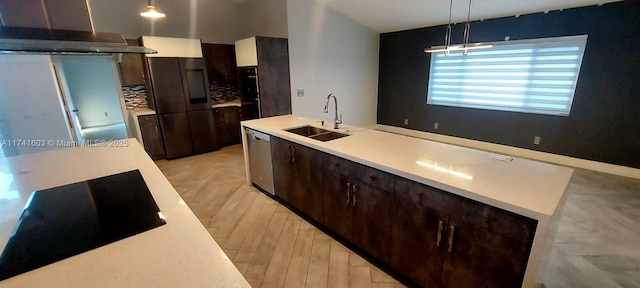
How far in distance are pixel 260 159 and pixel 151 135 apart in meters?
2.51

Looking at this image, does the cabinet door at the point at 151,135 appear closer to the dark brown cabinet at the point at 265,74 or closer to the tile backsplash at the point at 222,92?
the tile backsplash at the point at 222,92

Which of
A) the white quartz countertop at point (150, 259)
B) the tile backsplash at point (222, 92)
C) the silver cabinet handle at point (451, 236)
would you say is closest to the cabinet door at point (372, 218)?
the silver cabinet handle at point (451, 236)

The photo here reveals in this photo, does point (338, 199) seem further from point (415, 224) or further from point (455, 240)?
point (455, 240)

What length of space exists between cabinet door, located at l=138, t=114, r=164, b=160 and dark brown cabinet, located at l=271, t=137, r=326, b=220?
2.77 metres

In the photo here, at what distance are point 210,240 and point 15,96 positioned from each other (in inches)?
135

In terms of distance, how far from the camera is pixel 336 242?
2273mm

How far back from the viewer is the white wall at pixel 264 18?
4.73 metres

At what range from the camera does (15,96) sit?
Result: 8.81ft

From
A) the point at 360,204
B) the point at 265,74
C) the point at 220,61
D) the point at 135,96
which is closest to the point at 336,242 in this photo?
the point at 360,204

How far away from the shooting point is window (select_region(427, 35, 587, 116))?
3.87 metres

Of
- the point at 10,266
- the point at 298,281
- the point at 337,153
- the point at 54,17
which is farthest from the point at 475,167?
the point at 54,17

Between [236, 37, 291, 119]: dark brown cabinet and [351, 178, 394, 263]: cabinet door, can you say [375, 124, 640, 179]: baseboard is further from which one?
[351, 178, 394, 263]: cabinet door

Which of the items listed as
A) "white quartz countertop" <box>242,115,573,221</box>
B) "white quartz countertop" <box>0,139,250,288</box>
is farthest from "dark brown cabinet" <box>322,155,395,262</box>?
"white quartz countertop" <box>0,139,250,288</box>

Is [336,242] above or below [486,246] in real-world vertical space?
below
